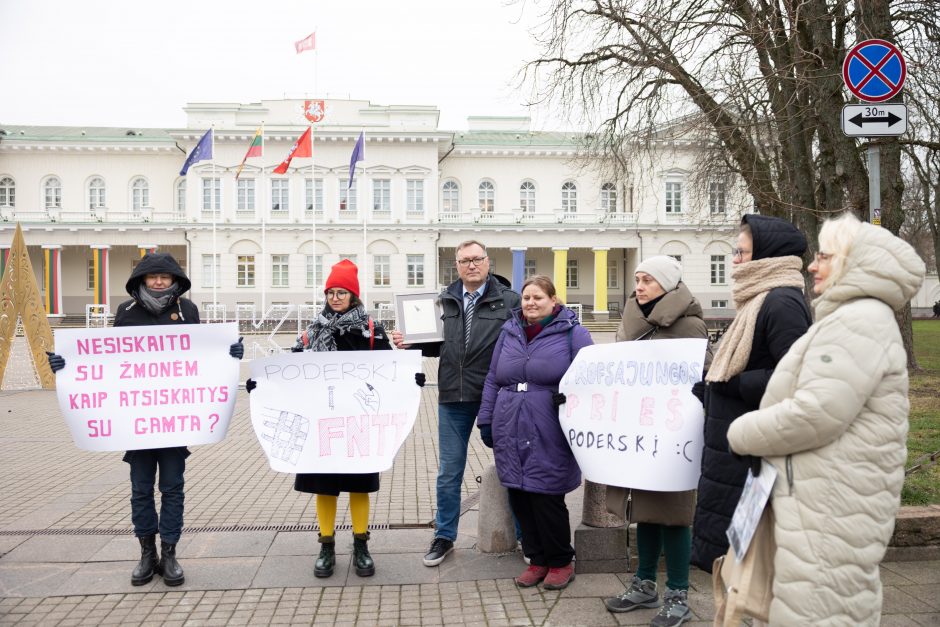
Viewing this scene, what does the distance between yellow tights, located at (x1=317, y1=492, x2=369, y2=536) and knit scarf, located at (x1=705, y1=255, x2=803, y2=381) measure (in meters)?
2.53

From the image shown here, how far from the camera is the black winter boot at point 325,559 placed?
4.66 m

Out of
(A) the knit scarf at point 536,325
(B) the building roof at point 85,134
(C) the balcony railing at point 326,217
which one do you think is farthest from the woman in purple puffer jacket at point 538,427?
(B) the building roof at point 85,134

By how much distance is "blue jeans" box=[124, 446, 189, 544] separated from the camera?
15.2ft

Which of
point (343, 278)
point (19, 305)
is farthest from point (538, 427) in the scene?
point (19, 305)

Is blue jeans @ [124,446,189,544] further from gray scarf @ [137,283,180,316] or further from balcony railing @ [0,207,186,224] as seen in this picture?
balcony railing @ [0,207,186,224]

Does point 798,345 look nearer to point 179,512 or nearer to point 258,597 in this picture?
point 258,597

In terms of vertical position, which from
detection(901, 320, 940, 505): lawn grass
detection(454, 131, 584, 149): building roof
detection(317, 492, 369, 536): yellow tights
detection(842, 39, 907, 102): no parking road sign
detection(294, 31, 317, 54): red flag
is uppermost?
detection(294, 31, 317, 54): red flag

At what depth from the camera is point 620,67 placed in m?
13.1

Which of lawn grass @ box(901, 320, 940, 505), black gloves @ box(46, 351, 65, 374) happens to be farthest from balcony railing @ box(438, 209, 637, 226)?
black gloves @ box(46, 351, 65, 374)

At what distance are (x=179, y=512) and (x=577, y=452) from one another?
2.64m

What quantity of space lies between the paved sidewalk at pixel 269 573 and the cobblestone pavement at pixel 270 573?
0.04 ft

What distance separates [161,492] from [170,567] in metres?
0.48

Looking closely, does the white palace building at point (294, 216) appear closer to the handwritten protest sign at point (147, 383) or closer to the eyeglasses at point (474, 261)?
the handwritten protest sign at point (147, 383)

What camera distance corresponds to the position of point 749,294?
10.9ft
